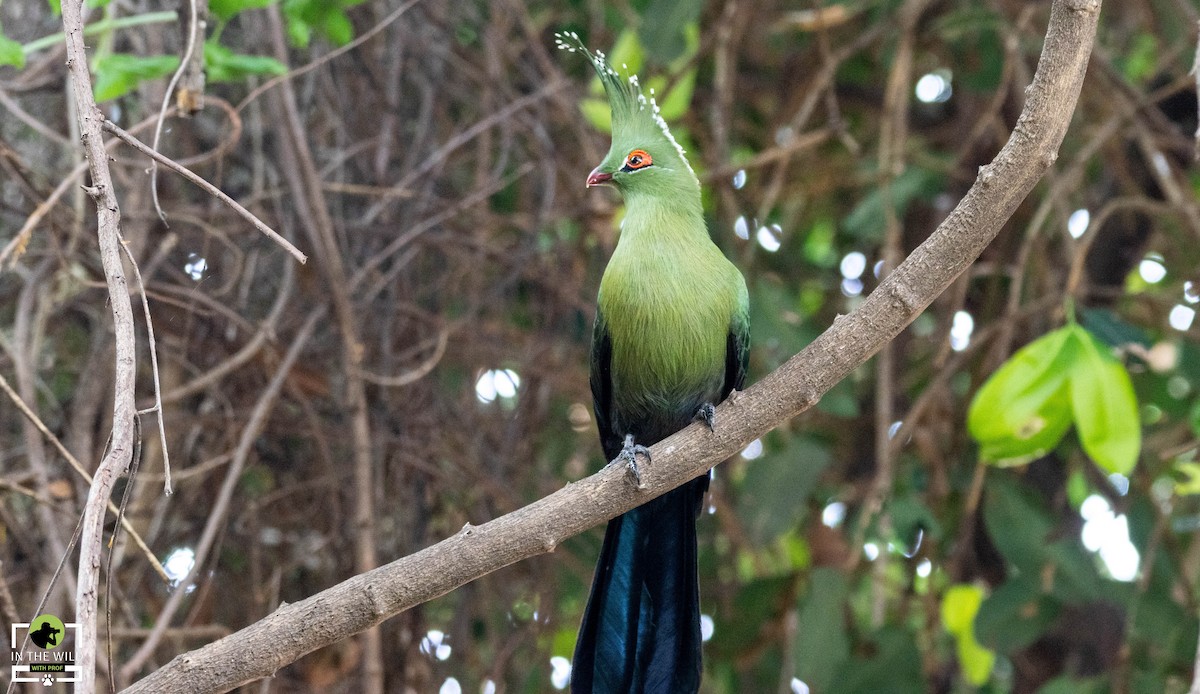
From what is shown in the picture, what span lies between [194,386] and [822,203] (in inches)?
107

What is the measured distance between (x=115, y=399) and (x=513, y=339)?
2.19 metres

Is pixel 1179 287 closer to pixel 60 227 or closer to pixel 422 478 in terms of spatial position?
pixel 422 478

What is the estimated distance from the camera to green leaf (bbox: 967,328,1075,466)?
266 centimetres

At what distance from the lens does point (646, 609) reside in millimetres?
2602

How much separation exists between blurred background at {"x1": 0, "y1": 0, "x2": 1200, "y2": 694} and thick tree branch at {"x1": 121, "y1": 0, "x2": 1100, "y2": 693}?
75 cm

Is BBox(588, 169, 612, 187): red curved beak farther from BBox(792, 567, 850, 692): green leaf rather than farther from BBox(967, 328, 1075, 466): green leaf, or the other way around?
BBox(792, 567, 850, 692): green leaf

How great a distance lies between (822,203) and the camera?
15.2 ft

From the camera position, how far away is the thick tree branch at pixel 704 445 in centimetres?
165

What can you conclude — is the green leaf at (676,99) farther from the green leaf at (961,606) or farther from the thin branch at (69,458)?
the thin branch at (69,458)

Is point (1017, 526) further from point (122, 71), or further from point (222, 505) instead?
point (122, 71)

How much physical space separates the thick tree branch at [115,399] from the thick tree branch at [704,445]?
314 mm

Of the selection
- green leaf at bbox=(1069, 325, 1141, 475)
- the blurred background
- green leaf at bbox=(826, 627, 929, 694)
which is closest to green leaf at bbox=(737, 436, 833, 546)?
the blurred background

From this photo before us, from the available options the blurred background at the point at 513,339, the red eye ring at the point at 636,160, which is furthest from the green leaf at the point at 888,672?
the red eye ring at the point at 636,160

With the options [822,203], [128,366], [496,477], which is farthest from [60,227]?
[822,203]
